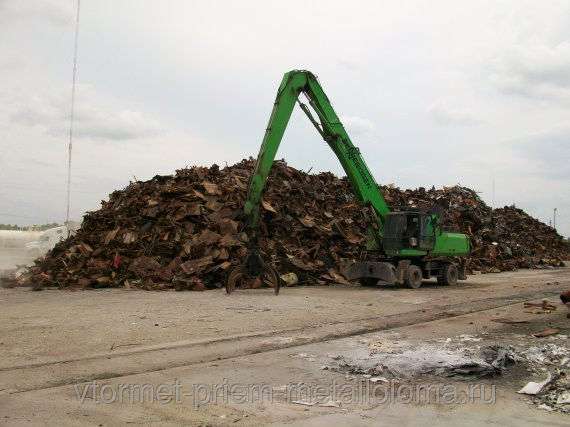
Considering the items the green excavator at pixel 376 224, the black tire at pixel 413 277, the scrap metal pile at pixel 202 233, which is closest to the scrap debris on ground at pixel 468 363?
the green excavator at pixel 376 224

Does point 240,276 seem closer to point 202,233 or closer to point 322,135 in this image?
point 202,233

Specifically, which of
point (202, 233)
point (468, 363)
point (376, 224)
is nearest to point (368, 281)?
point (376, 224)

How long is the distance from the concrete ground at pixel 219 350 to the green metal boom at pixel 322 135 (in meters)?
2.89

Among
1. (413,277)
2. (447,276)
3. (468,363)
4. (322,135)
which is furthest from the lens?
(447,276)

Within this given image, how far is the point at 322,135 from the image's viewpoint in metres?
16.0

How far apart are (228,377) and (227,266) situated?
927 centimetres

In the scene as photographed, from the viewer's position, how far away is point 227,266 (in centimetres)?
1542

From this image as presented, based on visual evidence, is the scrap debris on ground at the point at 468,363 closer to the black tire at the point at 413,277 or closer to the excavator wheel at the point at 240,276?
the excavator wheel at the point at 240,276

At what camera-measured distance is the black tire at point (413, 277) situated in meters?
16.5

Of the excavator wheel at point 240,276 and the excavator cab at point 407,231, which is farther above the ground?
the excavator cab at point 407,231

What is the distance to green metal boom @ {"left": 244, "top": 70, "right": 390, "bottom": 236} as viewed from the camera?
14.0 metres

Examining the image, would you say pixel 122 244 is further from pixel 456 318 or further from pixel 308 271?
pixel 456 318

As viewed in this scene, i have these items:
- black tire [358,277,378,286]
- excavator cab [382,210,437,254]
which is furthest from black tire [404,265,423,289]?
black tire [358,277,378,286]

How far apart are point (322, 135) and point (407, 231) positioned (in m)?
4.02
